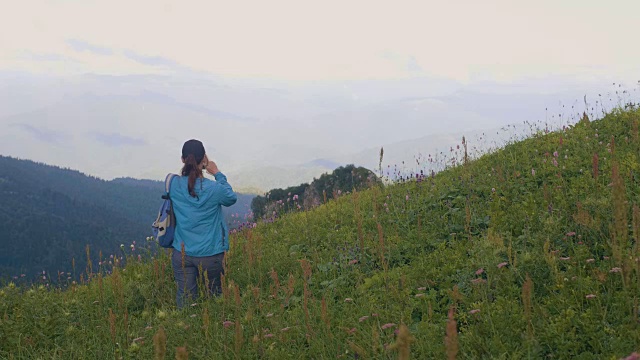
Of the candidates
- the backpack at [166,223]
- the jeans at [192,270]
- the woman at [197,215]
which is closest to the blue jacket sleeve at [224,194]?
the woman at [197,215]

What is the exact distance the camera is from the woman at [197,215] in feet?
21.6

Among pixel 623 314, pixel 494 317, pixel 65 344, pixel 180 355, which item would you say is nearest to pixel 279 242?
pixel 65 344

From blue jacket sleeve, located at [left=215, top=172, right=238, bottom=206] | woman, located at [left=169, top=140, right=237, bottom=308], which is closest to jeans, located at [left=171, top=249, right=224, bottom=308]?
woman, located at [left=169, top=140, right=237, bottom=308]

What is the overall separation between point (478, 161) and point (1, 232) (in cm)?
18857

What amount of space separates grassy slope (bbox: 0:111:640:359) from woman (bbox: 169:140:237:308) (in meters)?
0.56

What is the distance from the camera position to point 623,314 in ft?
11.8

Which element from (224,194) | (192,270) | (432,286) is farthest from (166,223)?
(432,286)

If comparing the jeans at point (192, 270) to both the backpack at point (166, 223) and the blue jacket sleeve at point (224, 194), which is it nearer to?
the backpack at point (166, 223)

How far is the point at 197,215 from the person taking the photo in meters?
6.66

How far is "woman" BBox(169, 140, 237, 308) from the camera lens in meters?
6.58

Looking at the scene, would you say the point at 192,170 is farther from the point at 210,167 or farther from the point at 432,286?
the point at 432,286

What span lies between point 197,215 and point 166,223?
46 cm

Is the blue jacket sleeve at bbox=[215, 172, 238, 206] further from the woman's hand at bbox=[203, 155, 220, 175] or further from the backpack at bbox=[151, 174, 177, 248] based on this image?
the backpack at bbox=[151, 174, 177, 248]

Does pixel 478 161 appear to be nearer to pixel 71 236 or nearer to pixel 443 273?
pixel 443 273
